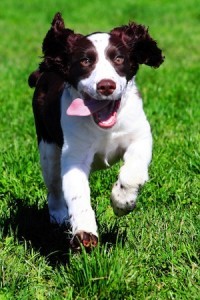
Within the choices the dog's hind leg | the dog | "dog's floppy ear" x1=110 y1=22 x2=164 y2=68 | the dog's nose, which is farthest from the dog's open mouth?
the dog's hind leg

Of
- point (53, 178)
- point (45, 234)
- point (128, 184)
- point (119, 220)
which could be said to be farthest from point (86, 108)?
point (53, 178)

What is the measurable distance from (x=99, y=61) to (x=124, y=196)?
0.74 metres

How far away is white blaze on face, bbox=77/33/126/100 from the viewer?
13.1 ft

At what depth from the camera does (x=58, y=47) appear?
15.2 feet

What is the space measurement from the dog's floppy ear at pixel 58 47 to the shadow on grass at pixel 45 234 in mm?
971

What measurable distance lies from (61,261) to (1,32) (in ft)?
38.4

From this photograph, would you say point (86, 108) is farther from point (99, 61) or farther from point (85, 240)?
point (85, 240)

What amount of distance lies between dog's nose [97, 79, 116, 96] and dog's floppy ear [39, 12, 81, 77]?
643 mm

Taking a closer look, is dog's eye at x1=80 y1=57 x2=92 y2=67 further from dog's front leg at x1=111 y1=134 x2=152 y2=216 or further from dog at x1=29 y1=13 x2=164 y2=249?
dog's front leg at x1=111 y1=134 x2=152 y2=216

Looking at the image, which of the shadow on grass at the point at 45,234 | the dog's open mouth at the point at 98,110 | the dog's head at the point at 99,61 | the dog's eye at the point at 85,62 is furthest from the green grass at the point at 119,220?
the dog's eye at the point at 85,62

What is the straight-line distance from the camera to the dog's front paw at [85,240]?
394cm

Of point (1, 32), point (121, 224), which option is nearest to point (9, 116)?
point (121, 224)

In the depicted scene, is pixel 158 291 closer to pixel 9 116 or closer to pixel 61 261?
pixel 61 261

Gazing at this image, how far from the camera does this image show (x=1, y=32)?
614 inches
